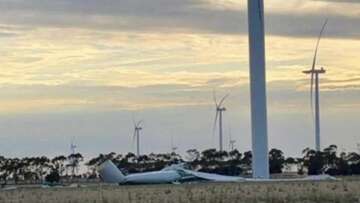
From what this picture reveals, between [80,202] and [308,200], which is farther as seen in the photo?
[80,202]

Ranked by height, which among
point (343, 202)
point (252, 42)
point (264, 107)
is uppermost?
point (252, 42)

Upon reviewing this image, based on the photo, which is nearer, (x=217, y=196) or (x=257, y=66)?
(x=217, y=196)

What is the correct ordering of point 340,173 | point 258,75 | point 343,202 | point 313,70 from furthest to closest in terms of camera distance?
point 340,173 < point 313,70 < point 258,75 < point 343,202

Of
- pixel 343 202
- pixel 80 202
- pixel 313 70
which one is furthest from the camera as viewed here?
pixel 313 70

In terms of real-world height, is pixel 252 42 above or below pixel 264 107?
above

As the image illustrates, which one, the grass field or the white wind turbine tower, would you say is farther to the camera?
the white wind turbine tower

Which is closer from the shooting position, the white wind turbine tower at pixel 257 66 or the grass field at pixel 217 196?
the grass field at pixel 217 196

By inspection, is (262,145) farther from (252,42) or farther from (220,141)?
(220,141)

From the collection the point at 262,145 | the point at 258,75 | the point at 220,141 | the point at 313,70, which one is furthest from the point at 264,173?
the point at 220,141

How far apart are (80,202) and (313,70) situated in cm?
9111

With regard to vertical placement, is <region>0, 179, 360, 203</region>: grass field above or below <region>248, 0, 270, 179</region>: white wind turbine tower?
below

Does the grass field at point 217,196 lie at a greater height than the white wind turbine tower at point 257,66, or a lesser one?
lesser

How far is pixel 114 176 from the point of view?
147 metres

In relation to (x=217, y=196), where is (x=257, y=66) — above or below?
above
